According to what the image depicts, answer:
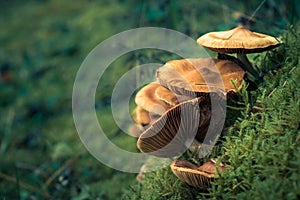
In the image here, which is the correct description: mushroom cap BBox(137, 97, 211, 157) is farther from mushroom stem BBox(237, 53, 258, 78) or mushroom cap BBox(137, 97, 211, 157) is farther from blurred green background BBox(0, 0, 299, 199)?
blurred green background BBox(0, 0, 299, 199)

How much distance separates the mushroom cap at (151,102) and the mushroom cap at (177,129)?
0.33 ft

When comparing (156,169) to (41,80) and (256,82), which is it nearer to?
(256,82)

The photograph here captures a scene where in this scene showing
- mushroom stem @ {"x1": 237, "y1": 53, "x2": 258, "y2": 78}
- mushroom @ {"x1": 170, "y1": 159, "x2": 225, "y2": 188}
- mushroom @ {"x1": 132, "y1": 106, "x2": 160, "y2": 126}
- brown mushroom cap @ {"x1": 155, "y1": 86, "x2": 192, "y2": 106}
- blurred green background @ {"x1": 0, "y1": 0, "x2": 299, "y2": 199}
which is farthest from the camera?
blurred green background @ {"x1": 0, "y1": 0, "x2": 299, "y2": 199}

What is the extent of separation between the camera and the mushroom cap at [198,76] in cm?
124

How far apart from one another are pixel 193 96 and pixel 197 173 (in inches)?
10.5

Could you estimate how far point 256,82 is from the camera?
1.42 m

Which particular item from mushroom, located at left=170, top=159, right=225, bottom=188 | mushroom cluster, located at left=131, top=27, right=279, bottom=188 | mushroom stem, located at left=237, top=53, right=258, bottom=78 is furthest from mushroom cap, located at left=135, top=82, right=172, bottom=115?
mushroom stem, located at left=237, top=53, right=258, bottom=78

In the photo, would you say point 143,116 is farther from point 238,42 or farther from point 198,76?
point 238,42

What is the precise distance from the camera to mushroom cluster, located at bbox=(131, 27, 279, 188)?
1206 mm

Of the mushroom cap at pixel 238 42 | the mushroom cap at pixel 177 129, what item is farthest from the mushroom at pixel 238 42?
the mushroom cap at pixel 177 129

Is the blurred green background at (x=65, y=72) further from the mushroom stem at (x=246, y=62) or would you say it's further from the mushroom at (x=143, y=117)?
the mushroom at (x=143, y=117)

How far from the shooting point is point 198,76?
4.39ft

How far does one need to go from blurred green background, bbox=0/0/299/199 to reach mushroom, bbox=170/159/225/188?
63cm

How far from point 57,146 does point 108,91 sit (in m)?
0.59
